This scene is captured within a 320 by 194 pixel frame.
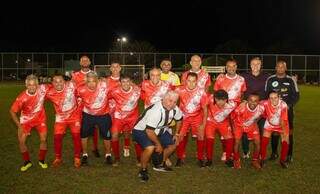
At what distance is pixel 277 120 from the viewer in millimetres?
8055

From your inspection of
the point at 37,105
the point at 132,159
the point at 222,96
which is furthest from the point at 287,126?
the point at 37,105

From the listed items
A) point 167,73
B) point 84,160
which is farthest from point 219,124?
point 84,160

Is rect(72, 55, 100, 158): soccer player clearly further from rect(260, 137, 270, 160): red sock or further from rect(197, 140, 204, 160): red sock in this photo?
rect(260, 137, 270, 160): red sock

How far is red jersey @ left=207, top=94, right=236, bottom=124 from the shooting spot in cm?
809

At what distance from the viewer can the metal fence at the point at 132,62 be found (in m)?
42.8

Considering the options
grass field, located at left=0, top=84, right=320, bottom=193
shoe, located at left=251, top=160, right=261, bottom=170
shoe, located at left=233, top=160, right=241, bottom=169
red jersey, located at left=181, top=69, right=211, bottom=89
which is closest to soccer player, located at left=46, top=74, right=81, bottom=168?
grass field, located at left=0, top=84, right=320, bottom=193

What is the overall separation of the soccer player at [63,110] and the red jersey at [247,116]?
9.45ft

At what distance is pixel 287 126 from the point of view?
802 centimetres

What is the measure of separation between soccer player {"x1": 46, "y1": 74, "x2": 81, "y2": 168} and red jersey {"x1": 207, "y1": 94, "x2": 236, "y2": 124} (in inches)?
94.5

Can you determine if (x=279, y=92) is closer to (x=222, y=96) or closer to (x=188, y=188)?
(x=222, y=96)

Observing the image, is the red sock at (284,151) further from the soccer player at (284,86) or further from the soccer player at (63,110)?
the soccer player at (63,110)

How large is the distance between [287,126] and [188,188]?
7.89 feet

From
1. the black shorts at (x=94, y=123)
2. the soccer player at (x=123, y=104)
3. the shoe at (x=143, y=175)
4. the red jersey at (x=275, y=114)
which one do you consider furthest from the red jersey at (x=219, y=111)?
the black shorts at (x=94, y=123)

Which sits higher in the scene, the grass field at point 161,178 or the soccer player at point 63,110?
the soccer player at point 63,110
